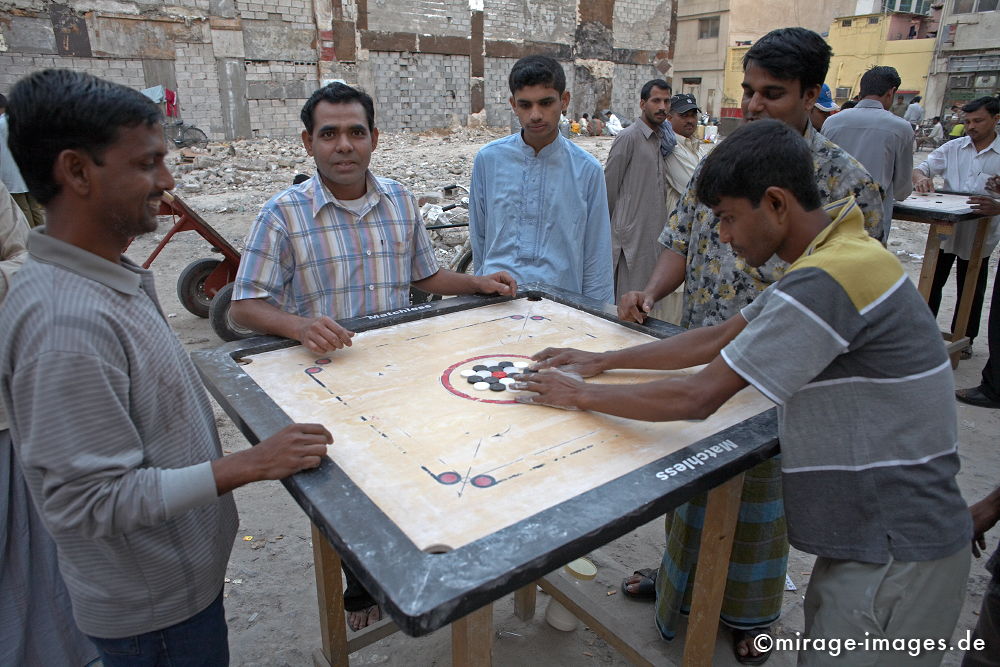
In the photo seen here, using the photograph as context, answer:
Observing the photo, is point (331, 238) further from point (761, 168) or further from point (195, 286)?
point (195, 286)

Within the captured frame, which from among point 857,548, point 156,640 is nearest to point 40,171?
point 156,640

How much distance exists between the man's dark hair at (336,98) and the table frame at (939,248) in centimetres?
413

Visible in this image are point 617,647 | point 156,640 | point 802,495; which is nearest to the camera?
point 156,640

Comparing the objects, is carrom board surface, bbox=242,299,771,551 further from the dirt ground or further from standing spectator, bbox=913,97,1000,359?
standing spectator, bbox=913,97,1000,359

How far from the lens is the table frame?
15.4 feet

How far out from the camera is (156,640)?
1.39 m

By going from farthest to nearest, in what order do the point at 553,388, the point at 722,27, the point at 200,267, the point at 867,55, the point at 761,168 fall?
the point at 722,27 < the point at 867,55 < the point at 200,267 < the point at 553,388 < the point at 761,168

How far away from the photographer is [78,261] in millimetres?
1206

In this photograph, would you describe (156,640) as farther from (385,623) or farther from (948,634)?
(948,634)

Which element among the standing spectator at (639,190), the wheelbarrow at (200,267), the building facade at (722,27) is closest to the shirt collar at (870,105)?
the standing spectator at (639,190)

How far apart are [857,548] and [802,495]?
15 cm

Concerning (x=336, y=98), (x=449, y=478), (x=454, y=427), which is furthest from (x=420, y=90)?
(x=449, y=478)

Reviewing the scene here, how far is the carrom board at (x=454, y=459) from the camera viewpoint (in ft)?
3.68

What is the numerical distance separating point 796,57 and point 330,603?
2.44m
